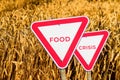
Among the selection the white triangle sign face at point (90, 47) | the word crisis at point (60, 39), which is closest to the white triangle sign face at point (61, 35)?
the word crisis at point (60, 39)

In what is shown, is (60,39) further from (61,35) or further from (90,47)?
(90,47)

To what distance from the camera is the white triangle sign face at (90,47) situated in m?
3.55

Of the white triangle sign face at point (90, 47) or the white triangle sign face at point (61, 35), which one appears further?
the white triangle sign face at point (90, 47)

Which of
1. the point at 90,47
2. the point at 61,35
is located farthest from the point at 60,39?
the point at 90,47

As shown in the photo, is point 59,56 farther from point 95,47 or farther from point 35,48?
point 35,48

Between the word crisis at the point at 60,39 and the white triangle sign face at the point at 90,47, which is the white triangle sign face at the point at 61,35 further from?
the white triangle sign face at the point at 90,47

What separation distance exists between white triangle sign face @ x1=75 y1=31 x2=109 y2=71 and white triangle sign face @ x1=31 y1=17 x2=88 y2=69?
0.23 metres

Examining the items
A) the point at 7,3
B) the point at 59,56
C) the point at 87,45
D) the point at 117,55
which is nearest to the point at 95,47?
the point at 87,45

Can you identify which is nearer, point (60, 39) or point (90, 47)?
point (60, 39)

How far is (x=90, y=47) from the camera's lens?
3.59 m

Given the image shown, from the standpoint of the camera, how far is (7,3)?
12930mm

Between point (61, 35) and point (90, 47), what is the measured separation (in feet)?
1.33

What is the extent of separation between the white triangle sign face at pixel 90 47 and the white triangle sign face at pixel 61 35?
23 cm

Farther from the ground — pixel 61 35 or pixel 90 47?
pixel 61 35
